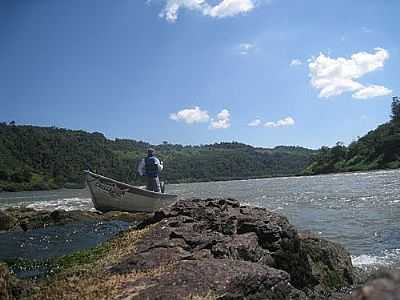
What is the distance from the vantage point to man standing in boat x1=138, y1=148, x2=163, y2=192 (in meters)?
25.4

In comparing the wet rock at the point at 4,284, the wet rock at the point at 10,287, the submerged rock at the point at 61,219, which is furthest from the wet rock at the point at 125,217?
the wet rock at the point at 4,284

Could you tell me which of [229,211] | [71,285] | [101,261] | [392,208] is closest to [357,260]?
[229,211]

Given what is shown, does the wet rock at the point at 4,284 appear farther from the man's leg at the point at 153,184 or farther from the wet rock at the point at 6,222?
the man's leg at the point at 153,184

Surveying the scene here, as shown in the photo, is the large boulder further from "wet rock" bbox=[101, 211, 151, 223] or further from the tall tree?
the tall tree

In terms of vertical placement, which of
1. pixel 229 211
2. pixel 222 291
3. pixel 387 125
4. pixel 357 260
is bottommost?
pixel 357 260

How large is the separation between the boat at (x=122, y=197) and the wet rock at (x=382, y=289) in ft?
82.0

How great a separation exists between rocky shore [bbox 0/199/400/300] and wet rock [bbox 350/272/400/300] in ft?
15.8

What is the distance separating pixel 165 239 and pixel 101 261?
1.42 metres

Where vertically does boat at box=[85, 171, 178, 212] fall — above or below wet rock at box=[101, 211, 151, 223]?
above

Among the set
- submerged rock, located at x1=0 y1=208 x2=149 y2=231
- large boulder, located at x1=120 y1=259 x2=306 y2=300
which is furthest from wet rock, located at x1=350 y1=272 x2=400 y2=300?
submerged rock, located at x1=0 y1=208 x2=149 y2=231

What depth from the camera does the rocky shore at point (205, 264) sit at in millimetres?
7156

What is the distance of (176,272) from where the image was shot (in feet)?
24.7

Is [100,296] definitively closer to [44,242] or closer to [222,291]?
[222,291]

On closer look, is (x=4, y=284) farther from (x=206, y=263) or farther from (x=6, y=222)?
(x=6, y=222)
